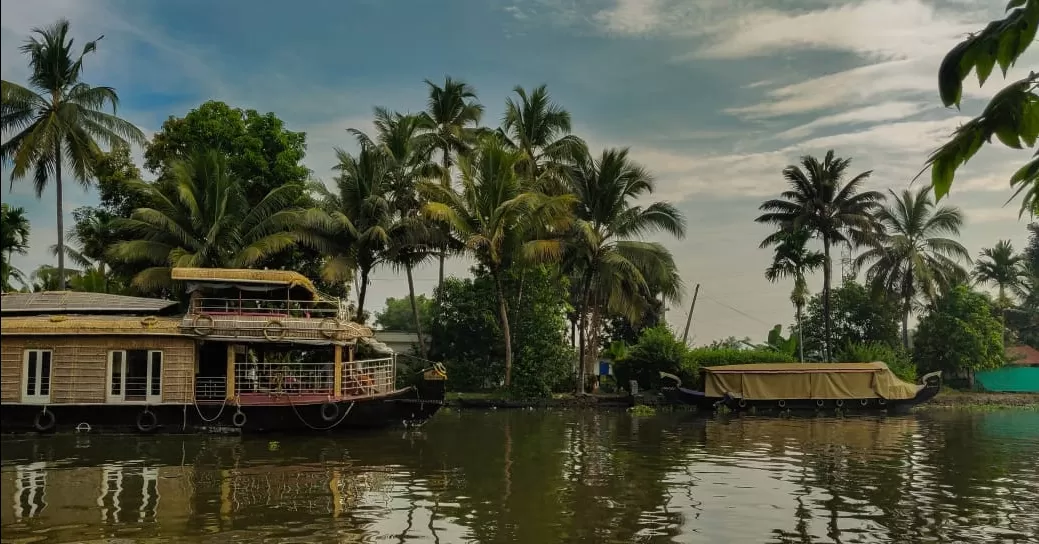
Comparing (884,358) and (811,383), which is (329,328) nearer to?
(811,383)

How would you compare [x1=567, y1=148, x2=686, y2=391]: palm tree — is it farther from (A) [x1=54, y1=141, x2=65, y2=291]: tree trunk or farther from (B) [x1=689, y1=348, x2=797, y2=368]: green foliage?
(A) [x1=54, y1=141, x2=65, y2=291]: tree trunk

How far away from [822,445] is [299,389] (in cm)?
1077

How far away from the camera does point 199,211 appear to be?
2181 cm

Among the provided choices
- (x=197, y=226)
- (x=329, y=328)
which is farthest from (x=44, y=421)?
(x=197, y=226)

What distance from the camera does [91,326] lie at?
49.1 ft

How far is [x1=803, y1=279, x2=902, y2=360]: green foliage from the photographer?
32344 mm

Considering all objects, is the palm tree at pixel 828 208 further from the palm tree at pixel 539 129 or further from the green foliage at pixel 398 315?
the green foliage at pixel 398 315

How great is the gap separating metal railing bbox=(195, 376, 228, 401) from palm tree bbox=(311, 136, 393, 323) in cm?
797

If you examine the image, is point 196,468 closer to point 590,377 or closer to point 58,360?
point 58,360

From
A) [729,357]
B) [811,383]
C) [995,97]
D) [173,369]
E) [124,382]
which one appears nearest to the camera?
[995,97]

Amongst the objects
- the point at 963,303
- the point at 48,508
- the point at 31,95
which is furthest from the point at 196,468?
the point at 963,303

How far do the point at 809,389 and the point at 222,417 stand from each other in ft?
55.6

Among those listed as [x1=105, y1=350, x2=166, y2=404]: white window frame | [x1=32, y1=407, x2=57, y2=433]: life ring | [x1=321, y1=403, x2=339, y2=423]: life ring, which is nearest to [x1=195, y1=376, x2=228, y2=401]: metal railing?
[x1=105, y1=350, x2=166, y2=404]: white window frame

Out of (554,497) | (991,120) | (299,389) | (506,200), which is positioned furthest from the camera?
(506,200)
